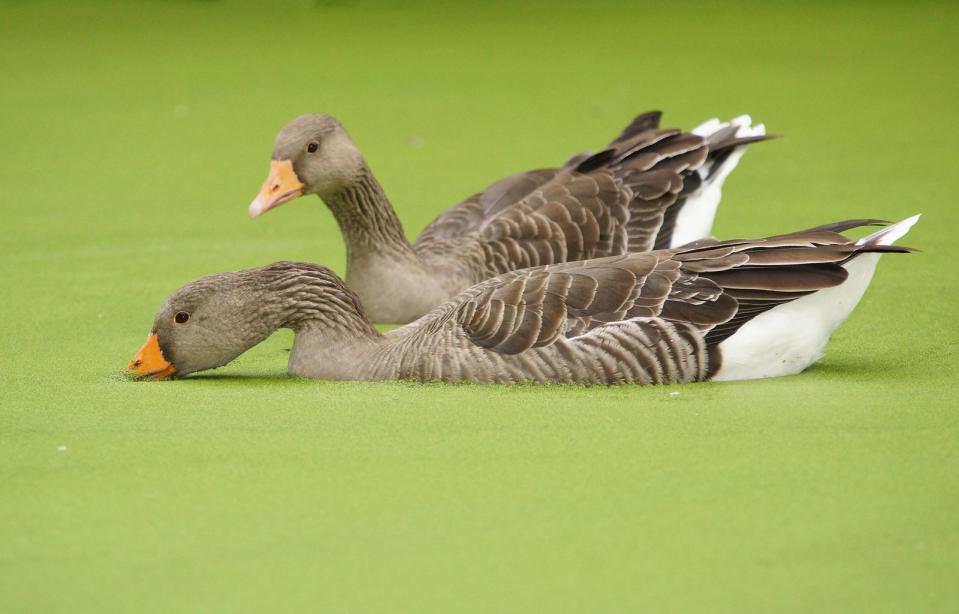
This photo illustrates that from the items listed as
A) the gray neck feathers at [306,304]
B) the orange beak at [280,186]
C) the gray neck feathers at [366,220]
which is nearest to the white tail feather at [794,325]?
the gray neck feathers at [306,304]

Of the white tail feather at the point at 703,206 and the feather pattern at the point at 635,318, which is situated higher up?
the white tail feather at the point at 703,206

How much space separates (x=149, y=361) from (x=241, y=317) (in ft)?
1.24

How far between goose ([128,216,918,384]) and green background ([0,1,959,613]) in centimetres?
12

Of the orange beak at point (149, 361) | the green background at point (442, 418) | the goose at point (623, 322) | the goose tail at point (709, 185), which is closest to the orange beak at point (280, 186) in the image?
the green background at point (442, 418)

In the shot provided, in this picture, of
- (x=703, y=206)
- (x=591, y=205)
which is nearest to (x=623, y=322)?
(x=591, y=205)

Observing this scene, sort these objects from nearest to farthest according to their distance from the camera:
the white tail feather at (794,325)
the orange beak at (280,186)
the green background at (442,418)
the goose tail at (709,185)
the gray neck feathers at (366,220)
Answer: the green background at (442,418), the white tail feather at (794,325), the orange beak at (280,186), the gray neck feathers at (366,220), the goose tail at (709,185)

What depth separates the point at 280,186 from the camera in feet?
22.6

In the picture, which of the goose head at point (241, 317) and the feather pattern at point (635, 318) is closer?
the feather pattern at point (635, 318)

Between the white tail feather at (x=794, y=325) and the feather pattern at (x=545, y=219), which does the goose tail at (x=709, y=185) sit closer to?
the feather pattern at (x=545, y=219)

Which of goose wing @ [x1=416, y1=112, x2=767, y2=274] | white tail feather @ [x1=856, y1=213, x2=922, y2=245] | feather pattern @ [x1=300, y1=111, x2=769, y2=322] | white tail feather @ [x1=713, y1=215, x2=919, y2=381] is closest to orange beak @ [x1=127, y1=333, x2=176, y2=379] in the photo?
feather pattern @ [x1=300, y1=111, x2=769, y2=322]

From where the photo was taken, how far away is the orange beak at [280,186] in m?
6.82

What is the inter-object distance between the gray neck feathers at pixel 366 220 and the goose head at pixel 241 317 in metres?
1.30

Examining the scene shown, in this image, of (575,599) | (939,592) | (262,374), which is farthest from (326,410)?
(939,592)

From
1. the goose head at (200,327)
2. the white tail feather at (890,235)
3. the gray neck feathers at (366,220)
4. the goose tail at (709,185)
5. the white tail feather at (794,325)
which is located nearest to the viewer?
the white tail feather at (890,235)
